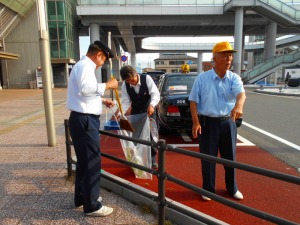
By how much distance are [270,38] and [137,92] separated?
101 feet

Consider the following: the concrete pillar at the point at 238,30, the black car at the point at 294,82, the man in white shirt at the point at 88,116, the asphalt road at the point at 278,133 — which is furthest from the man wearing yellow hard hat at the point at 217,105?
the black car at the point at 294,82

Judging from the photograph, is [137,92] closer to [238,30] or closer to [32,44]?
[238,30]

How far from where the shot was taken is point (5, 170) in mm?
4023

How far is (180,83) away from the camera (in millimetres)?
6316

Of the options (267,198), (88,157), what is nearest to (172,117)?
(267,198)

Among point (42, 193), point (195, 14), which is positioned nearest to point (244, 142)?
point (42, 193)

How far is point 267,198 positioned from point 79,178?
224 centimetres

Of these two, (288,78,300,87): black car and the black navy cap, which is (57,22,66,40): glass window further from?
the black navy cap

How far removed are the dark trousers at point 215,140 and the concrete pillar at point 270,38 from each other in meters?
30.9

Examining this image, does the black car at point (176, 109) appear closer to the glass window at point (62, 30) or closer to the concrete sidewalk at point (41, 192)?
the concrete sidewalk at point (41, 192)

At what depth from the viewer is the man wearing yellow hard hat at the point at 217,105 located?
2.71 metres

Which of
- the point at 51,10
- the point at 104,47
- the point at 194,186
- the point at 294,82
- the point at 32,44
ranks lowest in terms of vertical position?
the point at 194,186

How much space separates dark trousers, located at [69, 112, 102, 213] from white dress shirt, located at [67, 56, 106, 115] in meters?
0.09

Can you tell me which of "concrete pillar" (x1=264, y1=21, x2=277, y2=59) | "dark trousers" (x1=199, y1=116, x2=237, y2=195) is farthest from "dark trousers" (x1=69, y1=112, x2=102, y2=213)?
"concrete pillar" (x1=264, y1=21, x2=277, y2=59)
